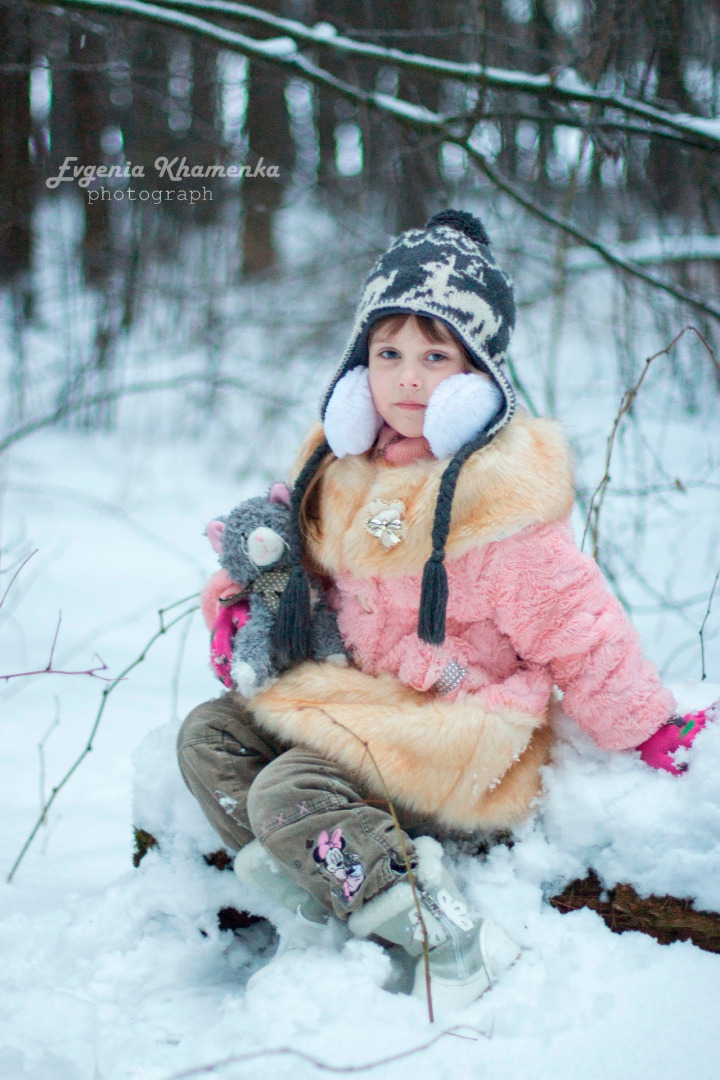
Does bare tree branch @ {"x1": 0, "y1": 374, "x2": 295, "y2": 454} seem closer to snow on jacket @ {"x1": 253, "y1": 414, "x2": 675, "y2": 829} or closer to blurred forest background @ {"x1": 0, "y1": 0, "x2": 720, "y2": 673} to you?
blurred forest background @ {"x1": 0, "y1": 0, "x2": 720, "y2": 673}

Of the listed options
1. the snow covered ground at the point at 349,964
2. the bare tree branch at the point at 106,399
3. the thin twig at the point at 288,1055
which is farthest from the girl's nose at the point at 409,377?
the bare tree branch at the point at 106,399

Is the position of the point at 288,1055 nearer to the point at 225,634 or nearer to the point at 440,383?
the point at 225,634

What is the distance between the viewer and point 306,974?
1.49m

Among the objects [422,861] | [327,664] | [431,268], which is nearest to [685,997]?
A: [422,861]

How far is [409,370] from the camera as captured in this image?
1725mm

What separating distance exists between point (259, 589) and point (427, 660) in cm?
42

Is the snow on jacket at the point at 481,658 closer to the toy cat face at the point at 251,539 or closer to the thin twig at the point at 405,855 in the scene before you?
the thin twig at the point at 405,855

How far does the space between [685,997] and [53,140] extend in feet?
22.7

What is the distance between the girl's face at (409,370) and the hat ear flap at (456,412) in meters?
0.04

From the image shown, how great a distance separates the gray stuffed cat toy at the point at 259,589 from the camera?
173 centimetres

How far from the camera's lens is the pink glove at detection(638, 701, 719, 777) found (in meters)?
1.62

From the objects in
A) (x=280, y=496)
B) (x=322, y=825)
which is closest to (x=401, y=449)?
(x=280, y=496)

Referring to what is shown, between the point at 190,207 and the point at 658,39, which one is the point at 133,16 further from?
the point at 190,207

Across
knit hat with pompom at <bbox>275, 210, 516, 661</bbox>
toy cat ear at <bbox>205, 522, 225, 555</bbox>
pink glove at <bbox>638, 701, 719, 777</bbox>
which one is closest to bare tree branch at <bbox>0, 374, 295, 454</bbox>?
toy cat ear at <bbox>205, 522, 225, 555</bbox>
